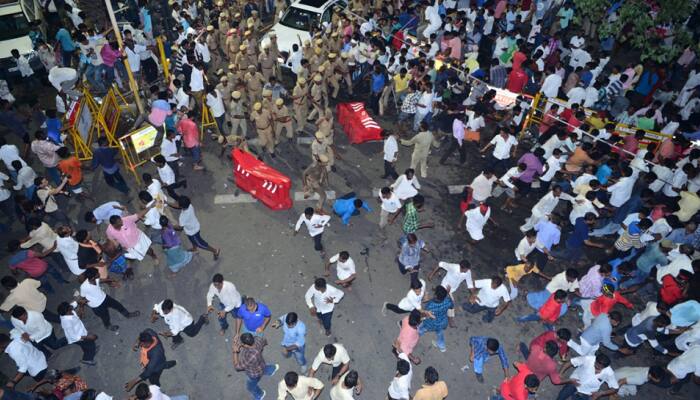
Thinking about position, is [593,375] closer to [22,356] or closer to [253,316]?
[253,316]

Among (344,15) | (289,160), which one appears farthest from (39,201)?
(344,15)

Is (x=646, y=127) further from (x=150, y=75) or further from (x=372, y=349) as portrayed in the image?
(x=150, y=75)

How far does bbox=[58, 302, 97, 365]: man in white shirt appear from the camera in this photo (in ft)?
23.7

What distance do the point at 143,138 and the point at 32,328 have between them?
483cm

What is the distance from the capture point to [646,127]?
11.8 metres

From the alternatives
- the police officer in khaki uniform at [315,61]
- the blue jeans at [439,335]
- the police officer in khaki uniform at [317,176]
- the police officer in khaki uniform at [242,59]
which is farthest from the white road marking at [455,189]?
the police officer in khaki uniform at [242,59]

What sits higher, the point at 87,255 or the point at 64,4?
the point at 64,4

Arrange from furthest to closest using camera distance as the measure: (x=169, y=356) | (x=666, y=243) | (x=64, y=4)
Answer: (x=64, y=4)
(x=666, y=243)
(x=169, y=356)

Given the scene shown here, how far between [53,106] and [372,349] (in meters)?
11.6

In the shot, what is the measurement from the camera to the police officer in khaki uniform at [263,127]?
11336 millimetres

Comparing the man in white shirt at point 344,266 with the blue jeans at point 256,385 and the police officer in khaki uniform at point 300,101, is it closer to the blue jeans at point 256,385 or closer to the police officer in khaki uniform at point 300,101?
the blue jeans at point 256,385

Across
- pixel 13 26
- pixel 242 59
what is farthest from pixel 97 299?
pixel 13 26

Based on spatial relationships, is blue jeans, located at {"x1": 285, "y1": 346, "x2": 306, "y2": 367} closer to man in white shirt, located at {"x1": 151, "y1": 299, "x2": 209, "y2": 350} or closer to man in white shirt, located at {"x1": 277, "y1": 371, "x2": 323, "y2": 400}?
man in white shirt, located at {"x1": 277, "y1": 371, "x2": 323, "y2": 400}

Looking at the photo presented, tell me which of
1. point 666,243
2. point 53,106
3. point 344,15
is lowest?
point 53,106
